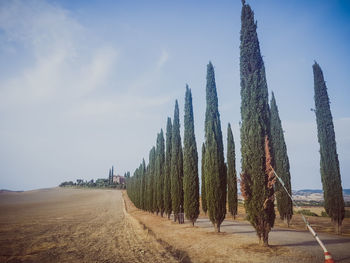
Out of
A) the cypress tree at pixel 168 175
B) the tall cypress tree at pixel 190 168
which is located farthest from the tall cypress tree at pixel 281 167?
the cypress tree at pixel 168 175

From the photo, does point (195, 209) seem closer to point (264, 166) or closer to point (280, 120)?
point (264, 166)

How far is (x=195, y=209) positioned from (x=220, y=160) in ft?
15.3

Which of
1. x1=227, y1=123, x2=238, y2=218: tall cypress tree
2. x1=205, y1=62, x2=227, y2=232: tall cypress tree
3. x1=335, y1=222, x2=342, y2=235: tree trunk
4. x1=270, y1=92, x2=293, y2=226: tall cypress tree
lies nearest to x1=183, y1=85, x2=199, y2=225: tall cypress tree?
x1=205, y1=62, x2=227, y2=232: tall cypress tree

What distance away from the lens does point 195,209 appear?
47.4 ft

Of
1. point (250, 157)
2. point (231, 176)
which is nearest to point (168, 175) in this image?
point (231, 176)

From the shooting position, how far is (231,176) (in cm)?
2266

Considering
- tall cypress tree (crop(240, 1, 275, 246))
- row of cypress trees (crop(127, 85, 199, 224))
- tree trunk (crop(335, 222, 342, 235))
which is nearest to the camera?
tall cypress tree (crop(240, 1, 275, 246))

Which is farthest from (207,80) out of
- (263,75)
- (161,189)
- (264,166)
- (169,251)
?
(161,189)

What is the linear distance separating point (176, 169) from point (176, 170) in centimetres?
9

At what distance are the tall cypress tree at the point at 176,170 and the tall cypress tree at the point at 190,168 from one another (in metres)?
2.06

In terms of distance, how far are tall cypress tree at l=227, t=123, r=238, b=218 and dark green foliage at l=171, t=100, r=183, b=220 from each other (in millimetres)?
7270

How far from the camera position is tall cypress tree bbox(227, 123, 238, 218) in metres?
21.5

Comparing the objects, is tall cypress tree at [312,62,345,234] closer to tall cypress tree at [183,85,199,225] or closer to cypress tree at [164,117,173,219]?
tall cypress tree at [183,85,199,225]

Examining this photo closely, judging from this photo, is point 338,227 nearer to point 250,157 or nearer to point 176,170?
point 250,157
